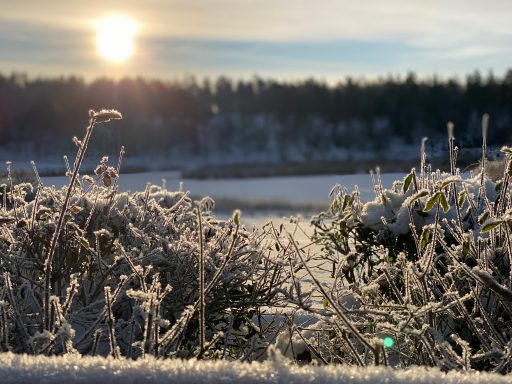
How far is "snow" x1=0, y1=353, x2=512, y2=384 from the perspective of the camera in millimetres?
951

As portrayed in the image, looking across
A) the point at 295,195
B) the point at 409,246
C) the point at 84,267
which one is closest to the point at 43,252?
the point at 84,267

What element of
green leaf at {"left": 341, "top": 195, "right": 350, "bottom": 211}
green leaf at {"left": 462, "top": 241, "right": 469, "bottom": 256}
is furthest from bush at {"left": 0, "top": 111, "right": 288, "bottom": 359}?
green leaf at {"left": 462, "top": 241, "right": 469, "bottom": 256}

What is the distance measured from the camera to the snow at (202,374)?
0.95 m

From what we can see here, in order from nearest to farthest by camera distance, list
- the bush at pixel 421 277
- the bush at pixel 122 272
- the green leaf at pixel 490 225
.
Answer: the green leaf at pixel 490 225 < the bush at pixel 421 277 < the bush at pixel 122 272

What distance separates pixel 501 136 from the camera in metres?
5.76

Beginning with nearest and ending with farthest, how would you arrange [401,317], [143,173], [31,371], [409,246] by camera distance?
[31,371] → [401,317] → [409,246] → [143,173]

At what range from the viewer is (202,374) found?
0.96m

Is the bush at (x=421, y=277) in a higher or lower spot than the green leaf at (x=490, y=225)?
lower

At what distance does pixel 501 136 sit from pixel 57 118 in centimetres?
468

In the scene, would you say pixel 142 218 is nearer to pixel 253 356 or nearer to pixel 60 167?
pixel 253 356

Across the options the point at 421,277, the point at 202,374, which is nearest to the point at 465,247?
the point at 421,277

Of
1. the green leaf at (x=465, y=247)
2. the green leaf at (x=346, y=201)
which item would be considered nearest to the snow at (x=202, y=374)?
the green leaf at (x=465, y=247)

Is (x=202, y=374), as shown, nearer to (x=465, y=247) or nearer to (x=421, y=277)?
(x=421, y=277)

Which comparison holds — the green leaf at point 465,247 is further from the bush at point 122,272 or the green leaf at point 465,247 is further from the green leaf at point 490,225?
the bush at point 122,272
